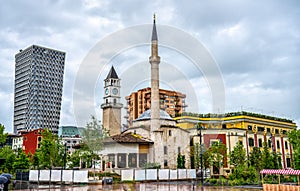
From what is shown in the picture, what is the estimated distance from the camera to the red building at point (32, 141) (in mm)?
83250

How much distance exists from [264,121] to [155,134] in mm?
24742

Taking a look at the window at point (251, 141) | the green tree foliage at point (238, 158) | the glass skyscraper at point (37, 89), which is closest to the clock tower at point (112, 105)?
the window at point (251, 141)

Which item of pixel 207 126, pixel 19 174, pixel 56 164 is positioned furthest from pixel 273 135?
pixel 19 174

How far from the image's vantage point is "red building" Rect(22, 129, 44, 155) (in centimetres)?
8325

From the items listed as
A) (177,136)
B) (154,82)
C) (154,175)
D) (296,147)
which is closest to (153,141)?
(177,136)

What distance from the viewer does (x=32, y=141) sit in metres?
84.7

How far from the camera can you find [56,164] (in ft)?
176

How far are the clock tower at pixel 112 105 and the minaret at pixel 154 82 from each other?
23.4 m

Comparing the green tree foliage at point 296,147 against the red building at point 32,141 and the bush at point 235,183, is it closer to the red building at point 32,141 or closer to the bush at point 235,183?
the bush at point 235,183

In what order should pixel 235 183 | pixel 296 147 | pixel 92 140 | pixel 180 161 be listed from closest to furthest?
pixel 235 183 → pixel 296 147 → pixel 92 140 → pixel 180 161

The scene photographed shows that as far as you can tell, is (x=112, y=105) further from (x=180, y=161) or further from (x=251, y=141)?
(x=251, y=141)

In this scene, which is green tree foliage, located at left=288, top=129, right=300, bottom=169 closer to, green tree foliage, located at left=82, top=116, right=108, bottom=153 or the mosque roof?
the mosque roof

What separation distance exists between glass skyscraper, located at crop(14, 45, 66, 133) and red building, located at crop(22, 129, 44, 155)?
50.8 meters

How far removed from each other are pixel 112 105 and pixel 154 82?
2412cm
